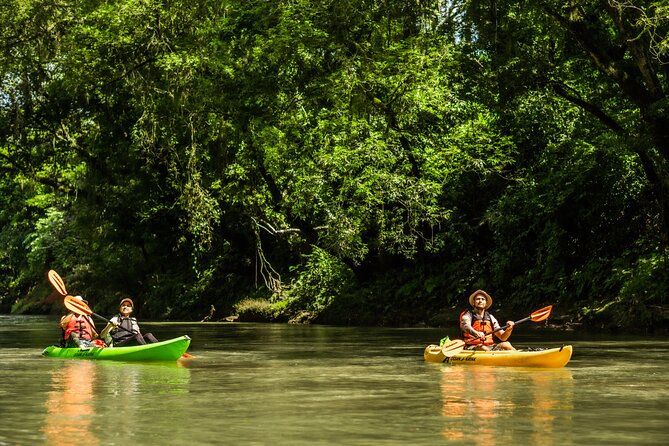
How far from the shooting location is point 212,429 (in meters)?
10.0

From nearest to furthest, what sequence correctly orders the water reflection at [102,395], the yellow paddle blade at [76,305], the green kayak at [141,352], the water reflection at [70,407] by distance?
the water reflection at [70,407] < the water reflection at [102,395] < the green kayak at [141,352] < the yellow paddle blade at [76,305]

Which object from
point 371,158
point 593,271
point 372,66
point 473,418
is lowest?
point 473,418

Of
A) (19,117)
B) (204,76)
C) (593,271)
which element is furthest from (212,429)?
(19,117)

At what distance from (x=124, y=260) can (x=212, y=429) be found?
127ft

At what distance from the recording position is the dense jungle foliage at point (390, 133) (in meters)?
25.8

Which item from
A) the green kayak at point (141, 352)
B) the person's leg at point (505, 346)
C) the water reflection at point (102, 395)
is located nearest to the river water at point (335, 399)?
the water reflection at point (102, 395)

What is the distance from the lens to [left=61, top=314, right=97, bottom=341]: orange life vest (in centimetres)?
2086

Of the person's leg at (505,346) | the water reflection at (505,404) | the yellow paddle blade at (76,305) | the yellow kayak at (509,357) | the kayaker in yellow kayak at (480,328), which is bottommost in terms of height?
the water reflection at (505,404)

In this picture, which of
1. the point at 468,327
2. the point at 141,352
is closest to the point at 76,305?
the point at 141,352

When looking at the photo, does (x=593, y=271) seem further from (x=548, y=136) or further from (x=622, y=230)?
(x=548, y=136)

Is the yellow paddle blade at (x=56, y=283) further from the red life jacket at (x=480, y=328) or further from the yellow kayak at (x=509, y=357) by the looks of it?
the red life jacket at (x=480, y=328)

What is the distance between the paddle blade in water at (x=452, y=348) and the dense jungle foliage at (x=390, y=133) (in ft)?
23.9

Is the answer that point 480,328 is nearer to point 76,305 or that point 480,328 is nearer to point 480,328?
point 480,328

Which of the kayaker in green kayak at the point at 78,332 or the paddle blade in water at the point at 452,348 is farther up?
the kayaker in green kayak at the point at 78,332
